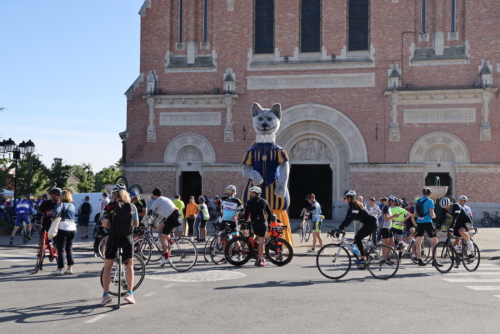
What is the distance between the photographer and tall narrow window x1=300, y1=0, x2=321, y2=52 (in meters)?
26.4

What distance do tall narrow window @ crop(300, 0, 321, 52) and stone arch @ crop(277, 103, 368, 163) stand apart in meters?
3.03

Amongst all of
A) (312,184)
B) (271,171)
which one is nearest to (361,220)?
(271,171)

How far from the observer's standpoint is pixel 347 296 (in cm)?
877

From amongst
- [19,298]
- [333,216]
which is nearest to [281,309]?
[19,298]

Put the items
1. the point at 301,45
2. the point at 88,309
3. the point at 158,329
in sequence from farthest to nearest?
the point at 301,45
the point at 88,309
the point at 158,329

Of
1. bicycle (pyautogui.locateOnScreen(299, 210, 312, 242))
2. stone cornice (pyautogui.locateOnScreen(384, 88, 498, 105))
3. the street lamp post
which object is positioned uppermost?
stone cornice (pyautogui.locateOnScreen(384, 88, 498, 105))

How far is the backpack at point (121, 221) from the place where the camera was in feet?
26.2

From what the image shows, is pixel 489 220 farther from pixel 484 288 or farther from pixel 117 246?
pixel 117 246

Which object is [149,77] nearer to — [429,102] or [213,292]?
[429,102]

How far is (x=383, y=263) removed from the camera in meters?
10.6

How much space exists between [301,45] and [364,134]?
17.8 ft

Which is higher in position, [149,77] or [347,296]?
[149,77]

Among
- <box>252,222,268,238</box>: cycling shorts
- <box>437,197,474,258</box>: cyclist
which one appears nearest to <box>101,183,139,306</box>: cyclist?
<box>252,222,268,238</box>: cycling shorts

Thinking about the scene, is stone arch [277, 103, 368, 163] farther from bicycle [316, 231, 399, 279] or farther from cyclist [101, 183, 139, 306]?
cyclist [101, 183, 139, 306]
